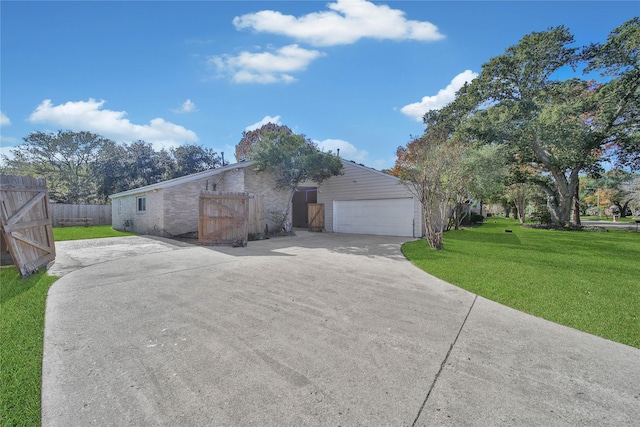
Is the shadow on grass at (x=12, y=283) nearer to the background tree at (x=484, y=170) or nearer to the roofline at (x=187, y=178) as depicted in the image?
the roofline at (x=187, y=178)

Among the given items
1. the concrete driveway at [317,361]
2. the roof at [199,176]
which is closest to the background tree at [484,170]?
the roof at [199,176]

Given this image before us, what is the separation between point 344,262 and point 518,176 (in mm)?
18609

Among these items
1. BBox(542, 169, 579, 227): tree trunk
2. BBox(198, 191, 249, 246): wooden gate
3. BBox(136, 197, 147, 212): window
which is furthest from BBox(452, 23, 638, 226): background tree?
BBox(136, 197, 147, 212): window

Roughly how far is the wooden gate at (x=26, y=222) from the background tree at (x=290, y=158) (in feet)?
25.8

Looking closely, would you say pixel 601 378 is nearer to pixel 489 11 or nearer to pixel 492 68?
pixel 489 11

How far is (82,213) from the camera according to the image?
70.2 feet

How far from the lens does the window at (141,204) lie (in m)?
13.9

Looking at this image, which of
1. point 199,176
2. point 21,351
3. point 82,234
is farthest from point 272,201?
point 21,351

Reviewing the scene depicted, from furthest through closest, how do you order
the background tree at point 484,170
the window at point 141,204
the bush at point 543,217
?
the bush at point 543,217 → the window at point 141,204 → the background tree at point 484,170

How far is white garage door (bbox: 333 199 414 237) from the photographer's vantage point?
13641mm

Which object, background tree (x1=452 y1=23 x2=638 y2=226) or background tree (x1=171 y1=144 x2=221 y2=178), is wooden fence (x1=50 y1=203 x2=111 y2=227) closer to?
background tree (x1=171 y1=144 x2=221 y2=178)

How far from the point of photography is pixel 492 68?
18594 mm

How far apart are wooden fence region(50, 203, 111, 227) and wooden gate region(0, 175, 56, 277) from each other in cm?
1888

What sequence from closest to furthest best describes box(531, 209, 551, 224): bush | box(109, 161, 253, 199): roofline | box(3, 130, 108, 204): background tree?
box(109, 161, 253, 199): roofline, box(531, 209, 551, 224): bush, box(3, 130, 108, 204): background tree
